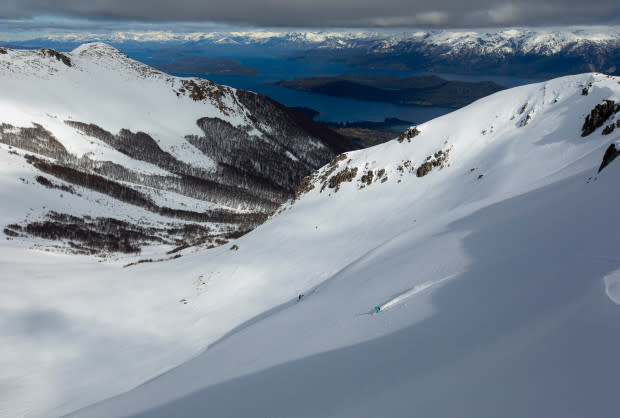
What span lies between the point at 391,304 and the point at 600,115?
1339 inches

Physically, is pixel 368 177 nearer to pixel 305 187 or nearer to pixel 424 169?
pixel 424 169

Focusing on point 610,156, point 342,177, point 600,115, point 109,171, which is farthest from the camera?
point 109,171

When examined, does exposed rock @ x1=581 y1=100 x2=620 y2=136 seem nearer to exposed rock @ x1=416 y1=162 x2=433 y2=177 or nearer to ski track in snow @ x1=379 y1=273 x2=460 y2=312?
exposed rock @ x1=416 y1=162 x2=433 y2=177

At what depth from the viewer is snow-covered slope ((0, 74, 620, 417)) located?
681 centimetres

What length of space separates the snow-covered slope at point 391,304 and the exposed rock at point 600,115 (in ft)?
0.94

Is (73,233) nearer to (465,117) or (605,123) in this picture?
(465,117)

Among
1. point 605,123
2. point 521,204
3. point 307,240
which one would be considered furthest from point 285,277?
point 605,123

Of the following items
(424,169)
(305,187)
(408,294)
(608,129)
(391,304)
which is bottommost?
(305,187)

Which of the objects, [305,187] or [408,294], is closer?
[408,294]

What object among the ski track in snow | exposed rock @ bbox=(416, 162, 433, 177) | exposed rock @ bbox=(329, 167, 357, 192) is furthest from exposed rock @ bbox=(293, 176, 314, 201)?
the ski track in snow

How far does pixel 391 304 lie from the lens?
12.7m

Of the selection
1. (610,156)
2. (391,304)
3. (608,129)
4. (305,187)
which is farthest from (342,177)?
(391,304)

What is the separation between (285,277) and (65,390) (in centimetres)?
1661

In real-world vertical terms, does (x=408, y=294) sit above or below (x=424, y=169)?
above
